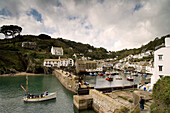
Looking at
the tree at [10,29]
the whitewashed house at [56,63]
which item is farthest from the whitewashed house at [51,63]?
the tree at [10,29]

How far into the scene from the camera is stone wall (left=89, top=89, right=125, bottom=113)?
11.8 meters

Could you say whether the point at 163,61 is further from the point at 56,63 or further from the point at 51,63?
the point at 56,63

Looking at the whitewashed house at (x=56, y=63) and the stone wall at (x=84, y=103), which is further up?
the whitewashed house at (x=56, y=63)

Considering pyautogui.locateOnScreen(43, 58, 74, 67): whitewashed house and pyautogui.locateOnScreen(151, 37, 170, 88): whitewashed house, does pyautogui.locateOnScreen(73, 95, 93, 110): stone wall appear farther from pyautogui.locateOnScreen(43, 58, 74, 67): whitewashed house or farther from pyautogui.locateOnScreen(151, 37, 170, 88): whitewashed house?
pyautogui.locateOnScreen(43, 58, 74, 67): whitewashed house

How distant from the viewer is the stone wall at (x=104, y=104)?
1178 cm

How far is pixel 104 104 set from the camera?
1398cm

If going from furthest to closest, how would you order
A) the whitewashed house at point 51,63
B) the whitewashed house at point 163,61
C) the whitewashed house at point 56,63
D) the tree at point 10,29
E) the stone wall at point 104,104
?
the tree at point 10,29
the whitewashed house at point 56,63
the whitewashed house at point 51,63
the whitewashed house at point 163,61
the stone wall at point 104,104

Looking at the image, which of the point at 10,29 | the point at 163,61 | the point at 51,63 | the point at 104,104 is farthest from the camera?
the point at 10,29

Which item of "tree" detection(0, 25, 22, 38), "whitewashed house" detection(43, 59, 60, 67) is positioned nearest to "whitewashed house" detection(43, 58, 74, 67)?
"whitewashed house" detection(43, 59, 60, 67)

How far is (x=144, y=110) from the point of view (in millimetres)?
8625

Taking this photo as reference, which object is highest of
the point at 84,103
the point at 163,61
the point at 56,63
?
the point at 163,61

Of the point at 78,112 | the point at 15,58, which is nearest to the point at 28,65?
the point at 15,58

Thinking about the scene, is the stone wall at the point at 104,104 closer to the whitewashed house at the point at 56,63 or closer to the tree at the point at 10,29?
the whitewashed house at the point at 56,63

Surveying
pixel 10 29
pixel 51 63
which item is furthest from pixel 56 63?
pixel 10 29
